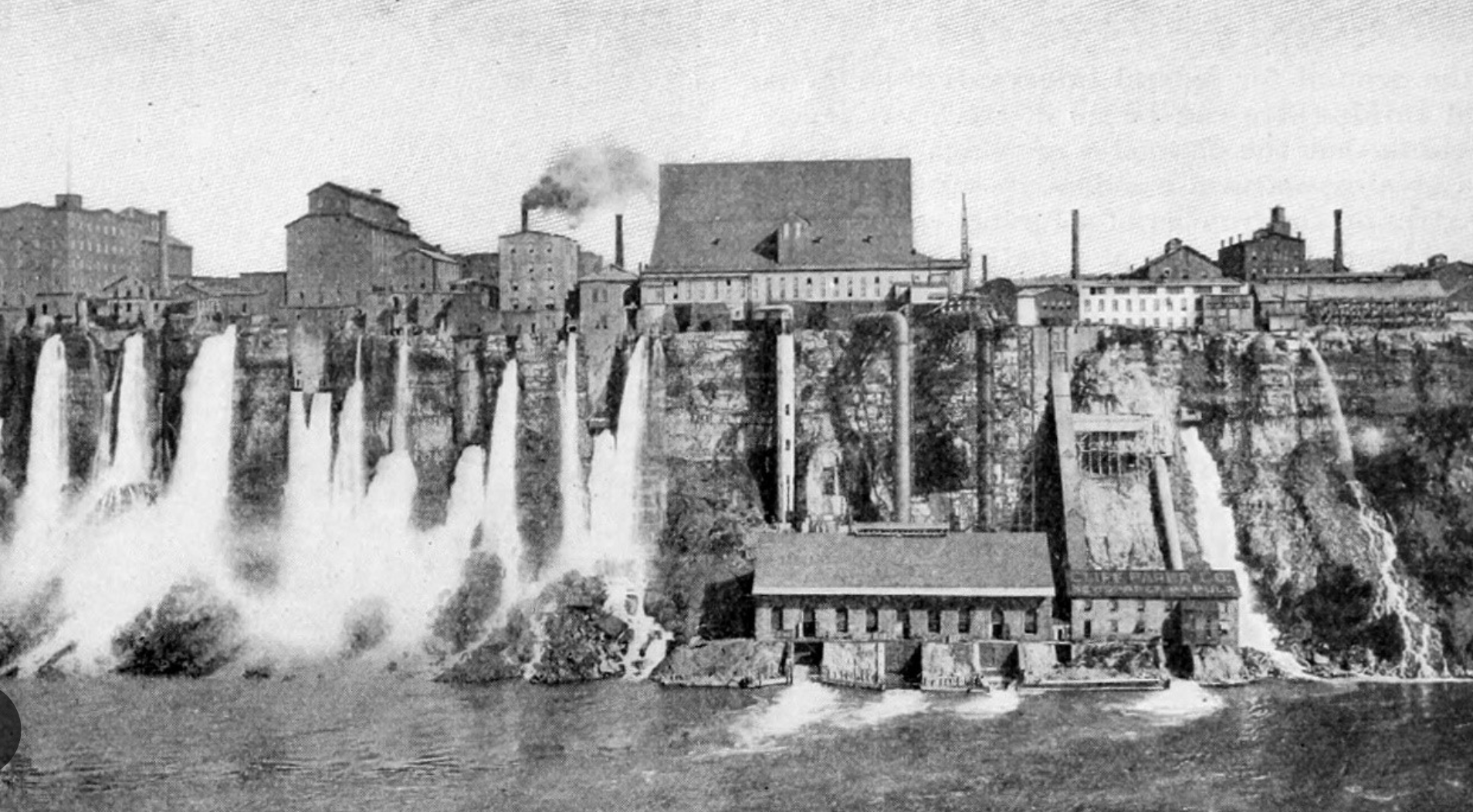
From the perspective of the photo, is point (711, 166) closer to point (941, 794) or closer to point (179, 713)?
point (179, 713)

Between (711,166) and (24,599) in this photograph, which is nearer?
(24,599)

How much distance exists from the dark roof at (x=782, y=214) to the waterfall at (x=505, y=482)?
301 inches

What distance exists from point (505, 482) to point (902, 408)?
14042mm

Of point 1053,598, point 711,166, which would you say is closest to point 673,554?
point 1053,598

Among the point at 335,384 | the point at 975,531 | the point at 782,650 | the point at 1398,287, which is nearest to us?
the point at 782,650

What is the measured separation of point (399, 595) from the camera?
166 ft

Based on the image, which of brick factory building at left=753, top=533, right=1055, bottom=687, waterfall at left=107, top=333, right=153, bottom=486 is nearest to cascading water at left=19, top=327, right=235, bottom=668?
waterfall at left=107, top=333, right=153, bottom=486

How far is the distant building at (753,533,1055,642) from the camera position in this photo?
45.4 metres

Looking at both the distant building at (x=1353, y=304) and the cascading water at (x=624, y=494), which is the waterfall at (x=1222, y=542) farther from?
the cascading water at (x=624, y=494)

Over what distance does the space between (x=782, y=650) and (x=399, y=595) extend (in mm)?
13303

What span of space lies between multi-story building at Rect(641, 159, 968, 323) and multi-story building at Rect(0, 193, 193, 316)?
19.9 metres

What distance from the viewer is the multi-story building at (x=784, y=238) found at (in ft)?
192

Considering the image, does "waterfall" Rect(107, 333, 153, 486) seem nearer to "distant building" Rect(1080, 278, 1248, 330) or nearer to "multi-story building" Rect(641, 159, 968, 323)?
"multi-story building" Rect(641, 159, 968, 323)

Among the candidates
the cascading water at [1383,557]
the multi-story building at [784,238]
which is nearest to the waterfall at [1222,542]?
the cascading water at [1383,557]
